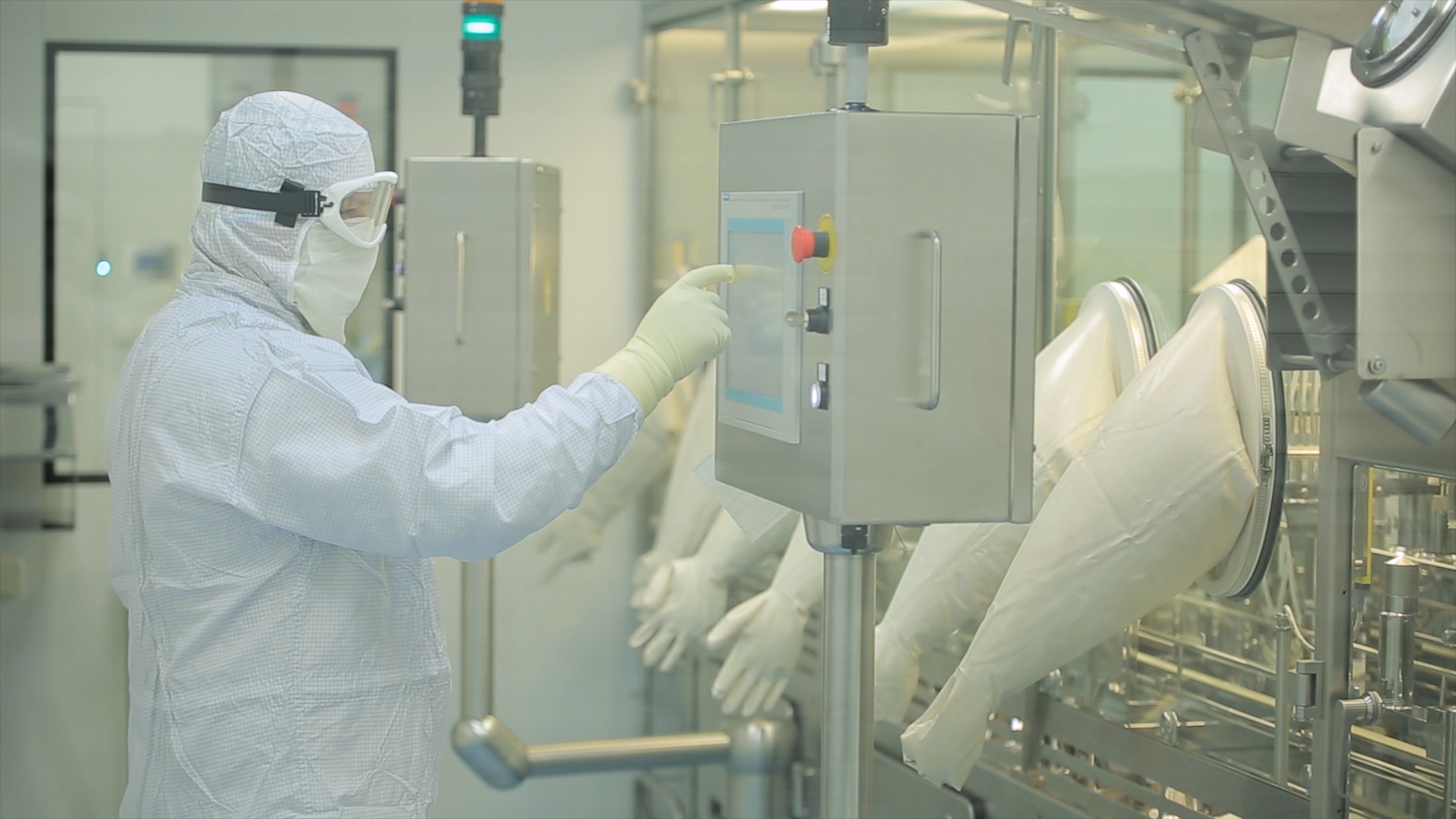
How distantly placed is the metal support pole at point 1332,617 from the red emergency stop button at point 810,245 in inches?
22.8

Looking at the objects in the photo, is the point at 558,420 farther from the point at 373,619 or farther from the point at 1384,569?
the point at 1384,569

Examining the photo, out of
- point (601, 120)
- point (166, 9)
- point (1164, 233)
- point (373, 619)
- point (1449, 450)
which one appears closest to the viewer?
point (373, 619)

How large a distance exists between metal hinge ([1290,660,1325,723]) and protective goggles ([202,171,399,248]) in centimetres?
109

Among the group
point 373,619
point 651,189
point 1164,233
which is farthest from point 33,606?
point 1164,233

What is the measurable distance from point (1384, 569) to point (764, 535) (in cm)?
72

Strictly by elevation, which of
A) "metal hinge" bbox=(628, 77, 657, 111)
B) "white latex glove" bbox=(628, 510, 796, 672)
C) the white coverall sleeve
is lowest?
"white latex glove" bbox=(628, 510, 796, 672)

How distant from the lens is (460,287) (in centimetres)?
162

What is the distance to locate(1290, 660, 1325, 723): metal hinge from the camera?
159cm

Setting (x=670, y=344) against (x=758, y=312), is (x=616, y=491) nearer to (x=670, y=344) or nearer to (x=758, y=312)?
(x=758, y=312)

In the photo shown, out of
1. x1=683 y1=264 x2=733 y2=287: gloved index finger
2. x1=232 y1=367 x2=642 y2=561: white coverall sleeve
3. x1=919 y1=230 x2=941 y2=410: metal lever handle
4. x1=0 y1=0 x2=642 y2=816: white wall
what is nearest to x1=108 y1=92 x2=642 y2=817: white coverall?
x1=232 y1=367 x2=642 y2=561: white coverall sleeve

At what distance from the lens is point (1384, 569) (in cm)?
153

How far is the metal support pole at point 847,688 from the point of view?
1533 mm

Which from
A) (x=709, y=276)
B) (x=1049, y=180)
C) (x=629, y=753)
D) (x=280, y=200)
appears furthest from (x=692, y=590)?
(x=280, y=200)

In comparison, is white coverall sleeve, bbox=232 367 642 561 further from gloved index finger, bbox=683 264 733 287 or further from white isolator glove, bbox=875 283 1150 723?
white isolator glove, bbox=875 283 1150 723
